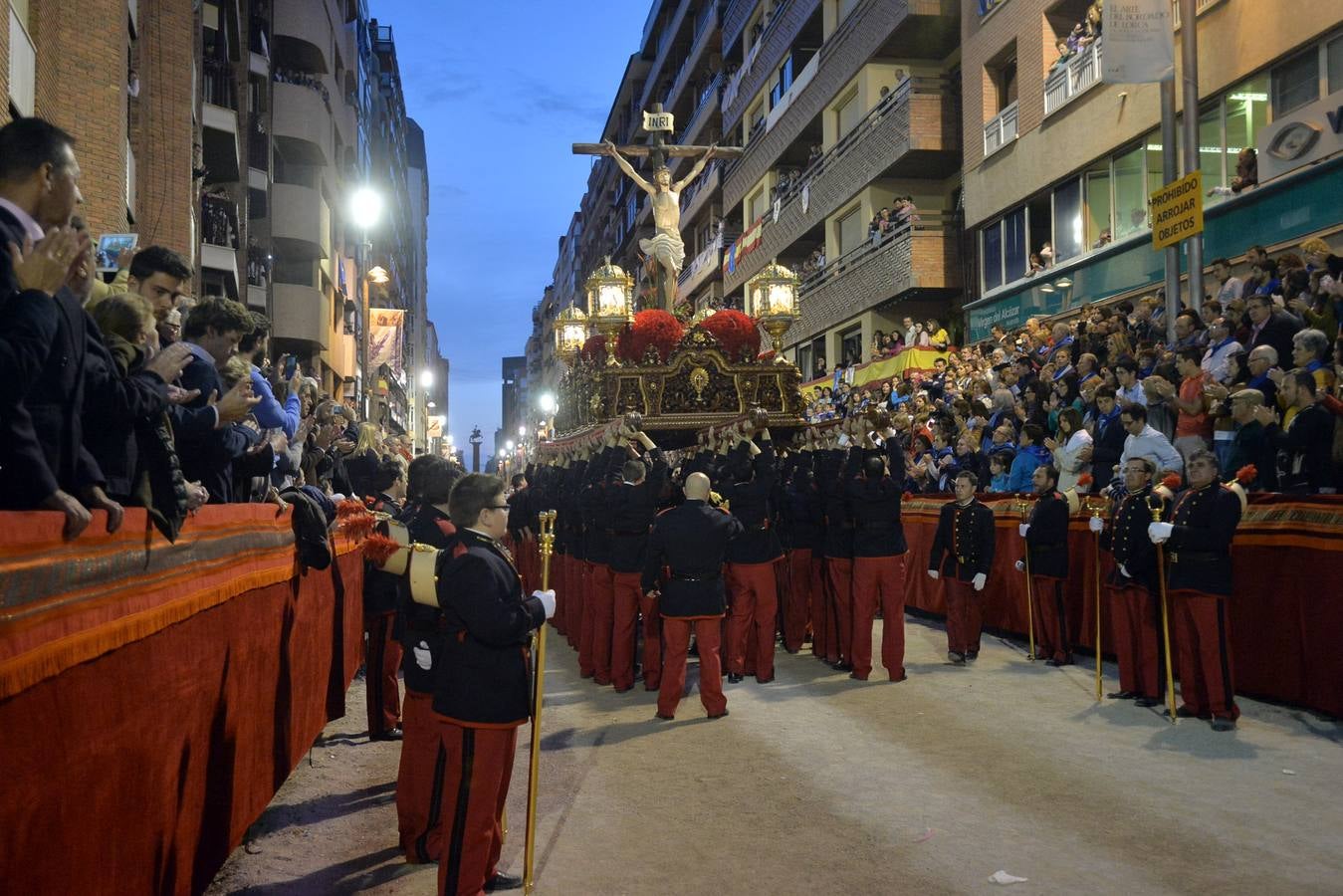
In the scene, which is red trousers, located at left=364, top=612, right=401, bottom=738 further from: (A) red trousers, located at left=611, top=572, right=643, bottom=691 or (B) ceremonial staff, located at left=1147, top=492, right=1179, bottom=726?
(B) ceremonial staff, located at left=1147, top=492, right=1179, bottom=726

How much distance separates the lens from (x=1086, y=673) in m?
10.5

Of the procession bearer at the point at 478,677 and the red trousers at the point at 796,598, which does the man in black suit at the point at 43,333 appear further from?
the red trousers at the point at 796,598

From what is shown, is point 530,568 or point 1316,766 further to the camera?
point 530,568

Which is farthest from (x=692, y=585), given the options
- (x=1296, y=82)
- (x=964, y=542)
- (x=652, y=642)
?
(x=1296, y=82)

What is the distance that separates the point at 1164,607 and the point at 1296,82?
9977 millimetres

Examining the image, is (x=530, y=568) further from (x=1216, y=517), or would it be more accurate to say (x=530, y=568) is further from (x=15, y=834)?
(x=15, y=834)

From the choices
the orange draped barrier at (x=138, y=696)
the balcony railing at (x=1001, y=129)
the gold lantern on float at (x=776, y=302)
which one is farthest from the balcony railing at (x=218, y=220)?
the orange draped barrier at (x=138, y=696)

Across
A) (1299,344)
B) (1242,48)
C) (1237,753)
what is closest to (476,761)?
(1237,753)

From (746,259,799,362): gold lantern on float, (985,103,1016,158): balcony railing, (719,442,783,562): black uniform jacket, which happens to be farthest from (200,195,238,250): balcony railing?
(719,442,783,562): black uniform jacket

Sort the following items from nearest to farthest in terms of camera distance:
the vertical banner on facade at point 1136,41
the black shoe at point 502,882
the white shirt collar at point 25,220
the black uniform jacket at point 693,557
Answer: the white shirt collar at point 25,220
the black shoe at point 502,882
the black uniform jacket at point 693,557
the vertical banner on facade at point 1136,41

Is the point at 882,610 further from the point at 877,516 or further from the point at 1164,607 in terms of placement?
the point at 1164,607

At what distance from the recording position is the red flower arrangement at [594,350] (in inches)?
532

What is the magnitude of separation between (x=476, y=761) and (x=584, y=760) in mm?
2787

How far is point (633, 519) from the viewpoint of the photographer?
10.7 m
